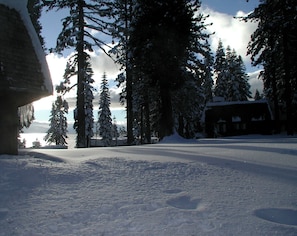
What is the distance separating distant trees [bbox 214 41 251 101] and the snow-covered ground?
4284 cm

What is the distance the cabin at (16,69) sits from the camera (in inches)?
312

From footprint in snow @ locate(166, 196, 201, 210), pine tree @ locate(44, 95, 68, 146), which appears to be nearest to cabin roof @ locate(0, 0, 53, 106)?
footprint in snow @ locate(166, 196, 201, 210)

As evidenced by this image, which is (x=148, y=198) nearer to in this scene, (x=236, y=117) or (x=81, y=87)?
(x=81, y=87)

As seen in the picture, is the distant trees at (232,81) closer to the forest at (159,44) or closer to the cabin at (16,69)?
the forest at (159,44)

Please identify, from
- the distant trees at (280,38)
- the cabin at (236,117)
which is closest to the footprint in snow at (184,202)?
the distant trees at (280,38)

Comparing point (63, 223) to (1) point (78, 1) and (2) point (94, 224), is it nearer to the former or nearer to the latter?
(2) point (94, 224)

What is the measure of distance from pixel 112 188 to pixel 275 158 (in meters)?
4.06

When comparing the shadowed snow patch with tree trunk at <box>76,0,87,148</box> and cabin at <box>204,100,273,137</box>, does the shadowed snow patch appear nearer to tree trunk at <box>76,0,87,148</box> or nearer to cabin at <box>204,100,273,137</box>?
tree trunk at <box>76,0,87,148</box>

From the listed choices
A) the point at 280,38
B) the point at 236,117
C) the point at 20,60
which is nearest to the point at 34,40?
the point at 20,60

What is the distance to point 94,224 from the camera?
3176 millimetres

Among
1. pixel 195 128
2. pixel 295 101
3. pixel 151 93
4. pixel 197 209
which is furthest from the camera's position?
pixel 195 128

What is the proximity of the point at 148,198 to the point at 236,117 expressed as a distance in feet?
112

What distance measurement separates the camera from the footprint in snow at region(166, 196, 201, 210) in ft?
11.8

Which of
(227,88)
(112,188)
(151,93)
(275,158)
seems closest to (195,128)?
(227,88)
